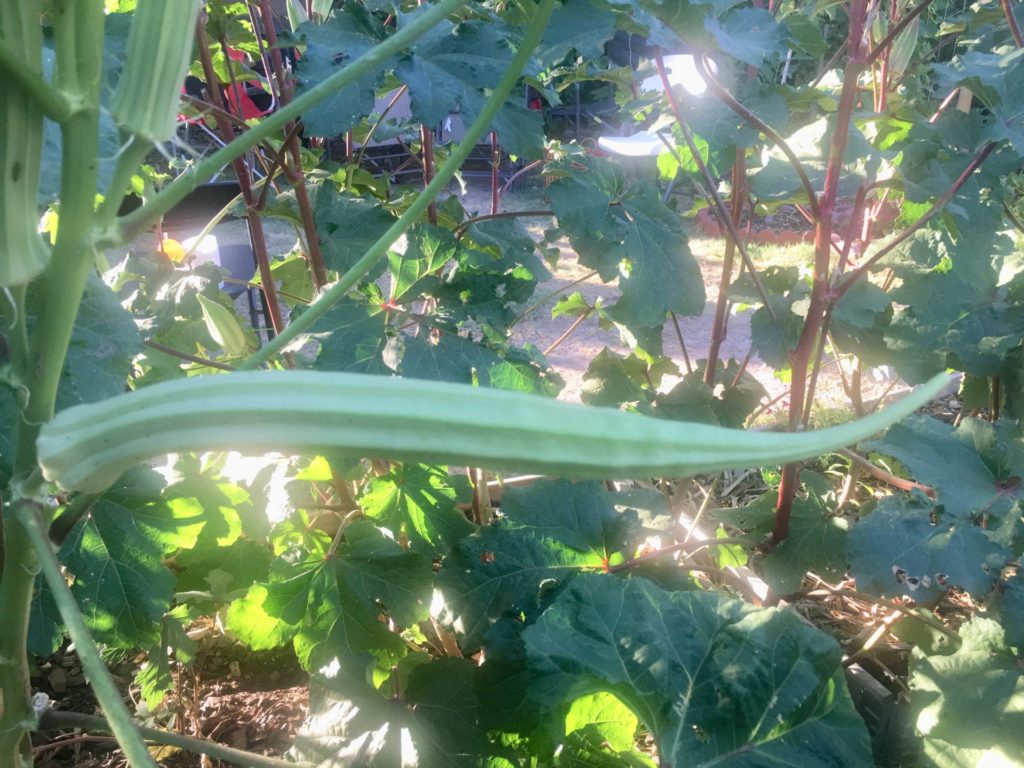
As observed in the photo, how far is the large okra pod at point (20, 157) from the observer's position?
0.45 meters

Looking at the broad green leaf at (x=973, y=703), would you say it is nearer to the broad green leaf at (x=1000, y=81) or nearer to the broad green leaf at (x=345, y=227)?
the broad green leaf at (x=1000, y=81)

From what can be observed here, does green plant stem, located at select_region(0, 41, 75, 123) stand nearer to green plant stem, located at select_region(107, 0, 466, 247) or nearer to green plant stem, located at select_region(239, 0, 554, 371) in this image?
green plant stem, located at select_region(107, 0, 466, 247)

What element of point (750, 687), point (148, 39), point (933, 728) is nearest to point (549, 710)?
point (750, 687)

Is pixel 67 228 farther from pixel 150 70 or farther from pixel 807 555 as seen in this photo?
pixel 807 555

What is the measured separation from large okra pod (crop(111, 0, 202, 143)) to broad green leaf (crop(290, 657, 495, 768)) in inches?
31.6

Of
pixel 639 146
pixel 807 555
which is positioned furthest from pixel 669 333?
pixel 807 555

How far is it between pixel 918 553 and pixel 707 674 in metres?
0.34

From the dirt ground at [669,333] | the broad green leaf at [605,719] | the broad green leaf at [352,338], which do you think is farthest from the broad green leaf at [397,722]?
the dirt ground at [669,333]

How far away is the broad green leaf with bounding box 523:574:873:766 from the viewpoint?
0.84 m

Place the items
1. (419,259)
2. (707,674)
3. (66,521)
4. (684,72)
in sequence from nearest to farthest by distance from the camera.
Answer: (66,521)
(707,674)
(419,259)
(684,72)

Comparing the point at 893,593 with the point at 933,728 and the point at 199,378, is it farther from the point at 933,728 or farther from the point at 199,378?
the point at 199,378

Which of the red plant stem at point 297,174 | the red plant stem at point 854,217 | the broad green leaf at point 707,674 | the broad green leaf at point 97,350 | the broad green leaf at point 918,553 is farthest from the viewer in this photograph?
the red plant stem at point 297,174

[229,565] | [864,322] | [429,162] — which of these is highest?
[429,162]

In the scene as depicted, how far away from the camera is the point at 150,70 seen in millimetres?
473
